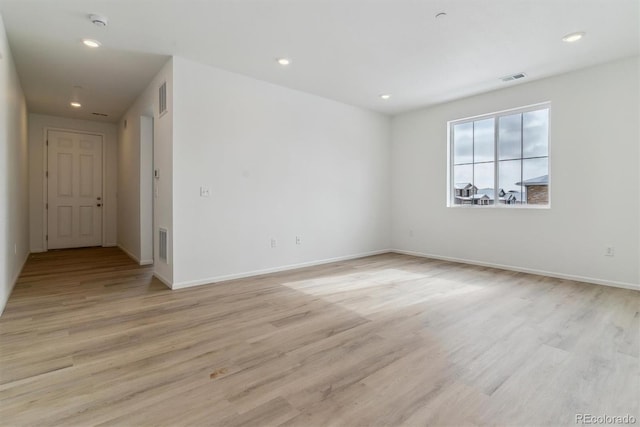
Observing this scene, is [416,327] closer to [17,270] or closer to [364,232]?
[364,232]

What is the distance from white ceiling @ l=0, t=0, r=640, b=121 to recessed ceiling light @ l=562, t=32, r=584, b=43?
62 millimetres

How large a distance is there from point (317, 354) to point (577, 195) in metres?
4.13

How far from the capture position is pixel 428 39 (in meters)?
3.25

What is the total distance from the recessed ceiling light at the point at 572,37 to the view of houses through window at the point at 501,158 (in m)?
1.32

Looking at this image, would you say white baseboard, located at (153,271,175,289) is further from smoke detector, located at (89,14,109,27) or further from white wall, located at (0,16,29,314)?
smoke detector, located at (89,14,109,27)

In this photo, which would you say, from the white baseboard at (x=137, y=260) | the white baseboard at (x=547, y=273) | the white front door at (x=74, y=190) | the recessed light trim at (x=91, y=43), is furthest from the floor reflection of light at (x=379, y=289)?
the white front door at (x=74, y=190)

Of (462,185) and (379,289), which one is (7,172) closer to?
(379,289)

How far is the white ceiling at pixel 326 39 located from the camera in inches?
108

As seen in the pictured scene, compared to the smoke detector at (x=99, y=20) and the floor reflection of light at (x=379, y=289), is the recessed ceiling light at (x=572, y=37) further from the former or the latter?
the smoke detector at (x=99, y=20)

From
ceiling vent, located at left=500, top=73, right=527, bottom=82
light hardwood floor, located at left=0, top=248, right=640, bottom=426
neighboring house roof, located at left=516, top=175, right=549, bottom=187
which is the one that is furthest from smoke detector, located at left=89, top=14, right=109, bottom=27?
neighboring house roof, located at left=516, top=175, right=549, bottom=187

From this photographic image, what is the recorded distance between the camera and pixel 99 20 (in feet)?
9.46

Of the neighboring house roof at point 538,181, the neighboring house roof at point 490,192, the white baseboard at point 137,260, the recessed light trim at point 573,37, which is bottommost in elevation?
the white baseboard at point 137,260

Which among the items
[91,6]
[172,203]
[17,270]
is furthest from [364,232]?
[17,270]

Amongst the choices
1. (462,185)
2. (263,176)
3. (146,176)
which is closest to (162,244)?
(263,176)
